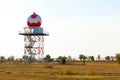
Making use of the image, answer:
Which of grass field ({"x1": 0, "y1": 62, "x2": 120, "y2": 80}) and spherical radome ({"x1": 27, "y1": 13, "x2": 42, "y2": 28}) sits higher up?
spherical radome ({"x1": 27, "y1": 13, "x2": 42, "y2": 28})

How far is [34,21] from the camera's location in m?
139

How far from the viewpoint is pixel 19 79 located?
52.2 meters

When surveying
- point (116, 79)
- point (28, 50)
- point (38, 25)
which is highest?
point (38, 25)

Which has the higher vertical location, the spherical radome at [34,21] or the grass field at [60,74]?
the spherical radome at [34,21]

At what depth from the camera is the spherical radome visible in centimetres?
13762

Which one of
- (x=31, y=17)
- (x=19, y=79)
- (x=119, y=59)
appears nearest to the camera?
(x=19, y=79)

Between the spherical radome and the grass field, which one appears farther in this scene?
the spherical radome

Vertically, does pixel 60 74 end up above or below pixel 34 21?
below

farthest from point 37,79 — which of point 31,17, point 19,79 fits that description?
point 31,17

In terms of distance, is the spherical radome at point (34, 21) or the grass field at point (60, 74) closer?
the grass field at point (60, 74)

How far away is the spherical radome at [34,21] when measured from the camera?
13762 cm

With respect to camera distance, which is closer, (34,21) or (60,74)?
(60,74)

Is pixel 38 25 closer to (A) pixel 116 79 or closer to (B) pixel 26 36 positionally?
(B) pixel 26 36

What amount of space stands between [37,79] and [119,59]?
76012 millimetres
